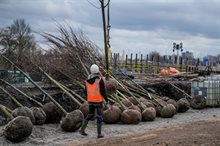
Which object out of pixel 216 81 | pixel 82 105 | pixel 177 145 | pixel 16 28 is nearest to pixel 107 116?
pixel 82 105

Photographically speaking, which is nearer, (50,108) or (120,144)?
(120,144)

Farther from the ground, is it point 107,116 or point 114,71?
point 114,71

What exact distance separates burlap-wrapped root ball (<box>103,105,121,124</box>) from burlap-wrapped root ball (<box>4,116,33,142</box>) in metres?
3.57

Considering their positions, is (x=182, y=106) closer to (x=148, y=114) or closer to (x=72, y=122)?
(x=148, y=114)

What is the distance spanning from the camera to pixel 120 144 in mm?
8891

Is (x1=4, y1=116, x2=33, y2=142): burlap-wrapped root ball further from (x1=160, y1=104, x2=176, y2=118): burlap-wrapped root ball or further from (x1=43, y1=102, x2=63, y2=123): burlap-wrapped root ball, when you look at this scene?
(x1=160, y1=104, x2=176, y2=118): burlap-wrapped root ball

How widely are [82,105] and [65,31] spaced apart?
11.4ft

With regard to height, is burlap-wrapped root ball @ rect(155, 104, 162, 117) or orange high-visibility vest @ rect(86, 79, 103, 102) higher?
orange high-visibility vest @ rect(86, 79, 103, 102)

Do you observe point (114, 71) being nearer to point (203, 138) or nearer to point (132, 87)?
point (132, 87)

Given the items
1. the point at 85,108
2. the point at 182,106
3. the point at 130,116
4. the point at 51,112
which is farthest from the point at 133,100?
the point at 51,112

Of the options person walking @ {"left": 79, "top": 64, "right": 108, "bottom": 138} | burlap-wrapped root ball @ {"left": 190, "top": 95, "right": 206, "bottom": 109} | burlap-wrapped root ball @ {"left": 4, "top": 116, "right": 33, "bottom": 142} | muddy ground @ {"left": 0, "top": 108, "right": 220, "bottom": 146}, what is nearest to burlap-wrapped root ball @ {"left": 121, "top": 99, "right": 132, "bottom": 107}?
muddy ground @ {"left": 0, "top": 108, "right": 220, "bottom": 146}

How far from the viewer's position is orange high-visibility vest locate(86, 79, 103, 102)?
413 inches

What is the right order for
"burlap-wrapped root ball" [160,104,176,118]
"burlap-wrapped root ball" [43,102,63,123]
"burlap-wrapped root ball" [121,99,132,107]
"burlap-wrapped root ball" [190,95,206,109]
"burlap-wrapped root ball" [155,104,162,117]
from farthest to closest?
"burlap-wrapped root ball" [190,95,206,109] < "burlap-wrapped root ball" [155,104,162,117] < "burlap-wrapped root ball" [160,104,176,118] < "burlap-wrapped root ball" [121,99,132,107] < "burlap-wrapped root ball" [43,102,63,123]

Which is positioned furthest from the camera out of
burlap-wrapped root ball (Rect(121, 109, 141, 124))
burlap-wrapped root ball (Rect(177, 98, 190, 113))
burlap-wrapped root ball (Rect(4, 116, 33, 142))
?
burlap-wrapped root ball (Rect(177, 98, 190, 113))
